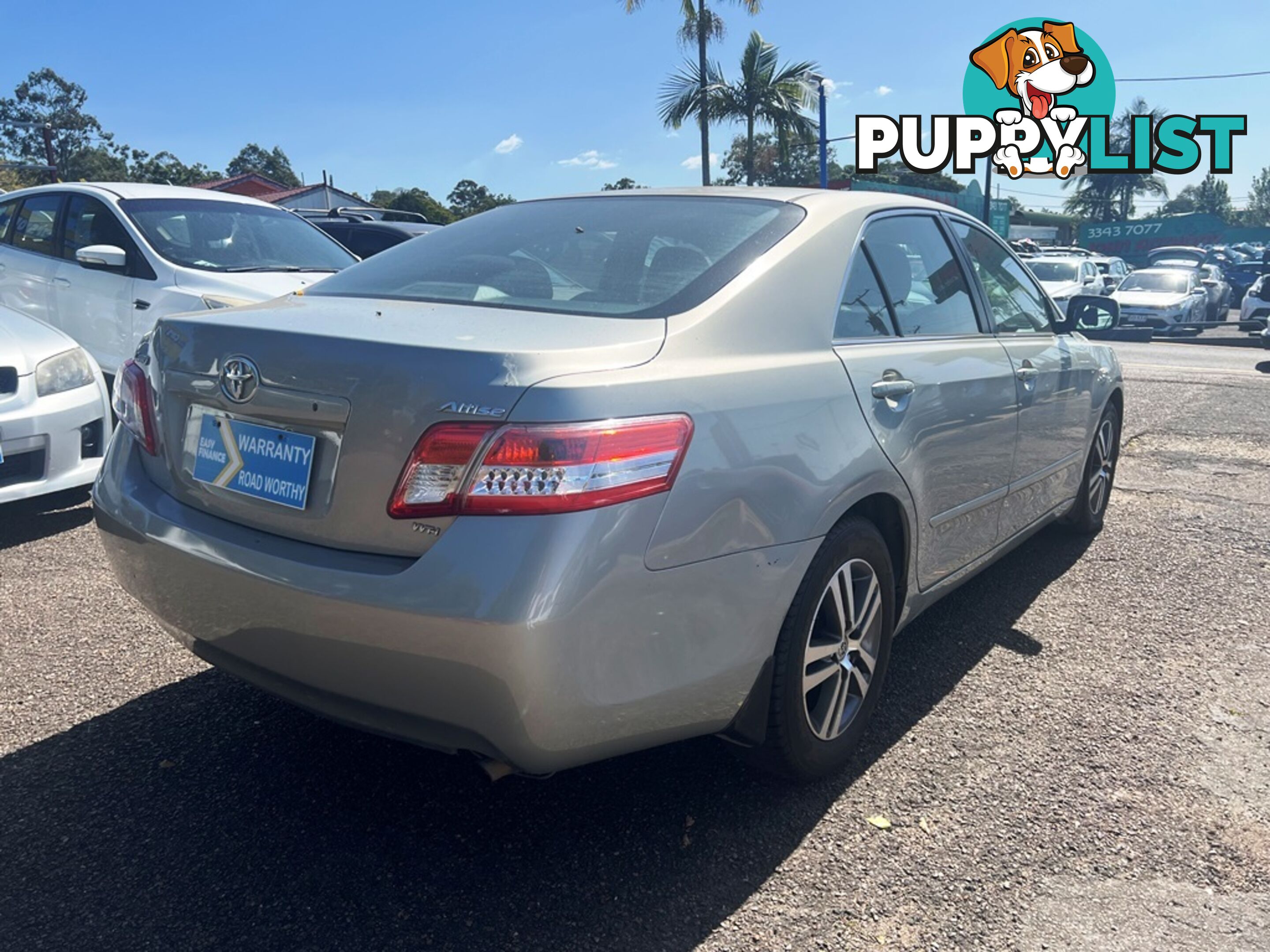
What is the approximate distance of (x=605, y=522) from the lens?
198 cm

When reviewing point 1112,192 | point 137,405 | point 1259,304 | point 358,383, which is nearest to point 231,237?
point 137,405

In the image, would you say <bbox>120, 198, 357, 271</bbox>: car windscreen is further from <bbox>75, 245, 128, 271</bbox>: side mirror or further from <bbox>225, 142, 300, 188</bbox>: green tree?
<bbox>225, 142, 300, 188</bbox>: green tree

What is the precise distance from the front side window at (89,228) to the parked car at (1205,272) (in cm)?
2128

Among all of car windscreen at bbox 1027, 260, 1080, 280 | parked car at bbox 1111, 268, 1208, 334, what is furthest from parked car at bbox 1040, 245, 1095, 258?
car windscreen at bbox 1027, 260, 1080, 280

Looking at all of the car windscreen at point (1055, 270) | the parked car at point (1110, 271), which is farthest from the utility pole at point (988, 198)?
the car windscreen at point (1055, 270)

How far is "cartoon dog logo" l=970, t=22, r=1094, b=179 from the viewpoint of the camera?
22344 mm

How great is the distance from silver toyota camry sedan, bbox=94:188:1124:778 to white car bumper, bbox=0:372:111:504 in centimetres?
218

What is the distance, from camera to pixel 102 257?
20.5 feet

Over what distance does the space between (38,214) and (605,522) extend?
23.2 feet

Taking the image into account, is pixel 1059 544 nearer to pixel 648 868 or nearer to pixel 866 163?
pixel 648 868

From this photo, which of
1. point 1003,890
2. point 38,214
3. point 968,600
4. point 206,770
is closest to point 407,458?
point 206,770

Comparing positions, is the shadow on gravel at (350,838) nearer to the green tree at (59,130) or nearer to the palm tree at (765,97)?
the palm tree at (765,97)

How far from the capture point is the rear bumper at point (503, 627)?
1.94m

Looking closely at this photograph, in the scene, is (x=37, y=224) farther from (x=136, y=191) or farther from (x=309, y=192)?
(x=309, y=192)
